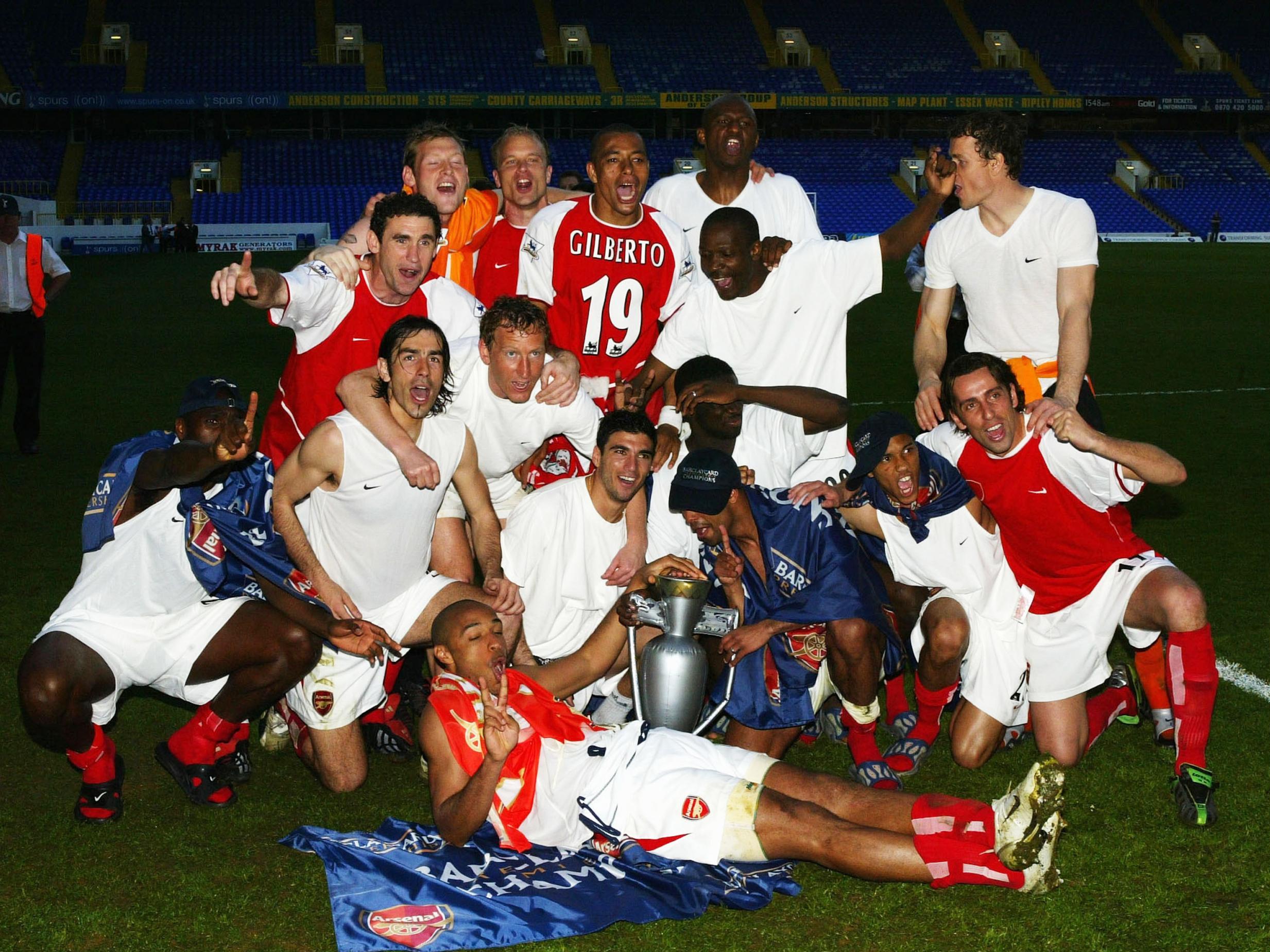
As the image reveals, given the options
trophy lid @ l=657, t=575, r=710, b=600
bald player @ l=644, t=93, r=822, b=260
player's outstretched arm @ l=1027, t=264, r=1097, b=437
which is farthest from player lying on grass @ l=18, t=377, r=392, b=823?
player's outstretched arm @ l=1027, t=264, r=1097, b=437

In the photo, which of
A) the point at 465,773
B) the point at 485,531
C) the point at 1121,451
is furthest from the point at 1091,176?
the point at 465,773

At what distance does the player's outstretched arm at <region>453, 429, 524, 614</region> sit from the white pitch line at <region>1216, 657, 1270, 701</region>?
295 centimetres

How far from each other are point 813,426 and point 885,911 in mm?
2150

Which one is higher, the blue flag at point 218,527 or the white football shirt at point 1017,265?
the white football shirt at point 1017,265

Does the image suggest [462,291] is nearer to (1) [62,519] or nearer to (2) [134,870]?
(2) [134,870]

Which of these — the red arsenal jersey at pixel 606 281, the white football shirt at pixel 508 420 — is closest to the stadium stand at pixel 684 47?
the red arsenal jersey at pixel 606 281

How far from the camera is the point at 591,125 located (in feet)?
145

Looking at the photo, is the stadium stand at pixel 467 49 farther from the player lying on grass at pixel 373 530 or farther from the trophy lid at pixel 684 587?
the trophy lid at pixel 684 587

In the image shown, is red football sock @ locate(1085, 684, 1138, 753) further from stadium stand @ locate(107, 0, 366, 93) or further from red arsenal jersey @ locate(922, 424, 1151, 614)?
stadium stand @ locate(107, 0, 366, 93)

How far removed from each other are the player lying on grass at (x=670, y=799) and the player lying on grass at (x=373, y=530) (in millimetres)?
680

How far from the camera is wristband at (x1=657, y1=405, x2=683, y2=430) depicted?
5227 mm

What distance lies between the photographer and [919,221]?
17.4 ft

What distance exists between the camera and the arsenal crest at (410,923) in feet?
11.3

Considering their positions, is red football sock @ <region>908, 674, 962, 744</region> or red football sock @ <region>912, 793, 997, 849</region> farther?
red football sock @ <region>908, 674, 962, 744</region>
